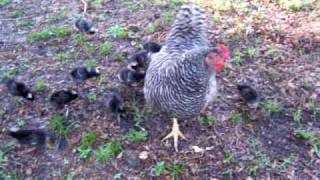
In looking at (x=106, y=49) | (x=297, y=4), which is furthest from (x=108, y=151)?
(x=297, y=4)

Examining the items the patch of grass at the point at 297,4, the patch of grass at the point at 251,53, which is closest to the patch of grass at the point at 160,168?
the patch of grass at the point at 251,53

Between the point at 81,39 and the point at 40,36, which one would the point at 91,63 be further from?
the point at 40,36

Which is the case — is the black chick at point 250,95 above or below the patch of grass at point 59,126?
above

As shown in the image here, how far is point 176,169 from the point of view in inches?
174

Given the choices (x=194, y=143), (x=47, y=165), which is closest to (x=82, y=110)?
(x=47, y=165)

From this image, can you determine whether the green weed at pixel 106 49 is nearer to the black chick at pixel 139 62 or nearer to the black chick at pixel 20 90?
the black chick at pixel 139 62

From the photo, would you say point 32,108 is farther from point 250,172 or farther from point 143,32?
point 250,172

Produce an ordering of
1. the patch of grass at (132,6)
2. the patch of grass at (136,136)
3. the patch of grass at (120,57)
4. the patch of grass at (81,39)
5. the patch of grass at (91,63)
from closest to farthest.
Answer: the patch of grass at (136,136), the patch of grass at (91,63), the patch of grass at (120,57), the patch of grass at (81,39), the patch of grass at (132,6)

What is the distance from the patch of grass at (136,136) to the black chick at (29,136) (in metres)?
0.93

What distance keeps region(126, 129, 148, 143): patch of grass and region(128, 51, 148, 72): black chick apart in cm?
85

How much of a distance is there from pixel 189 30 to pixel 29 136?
6.77ft

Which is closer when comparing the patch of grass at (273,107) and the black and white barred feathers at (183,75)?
the black and white barred feathers at (183,75)

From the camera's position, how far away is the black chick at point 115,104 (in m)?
4.91

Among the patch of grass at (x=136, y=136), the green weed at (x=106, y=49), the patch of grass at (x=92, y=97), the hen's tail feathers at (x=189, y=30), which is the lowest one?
the patch of grass at (x=136, y=136)
